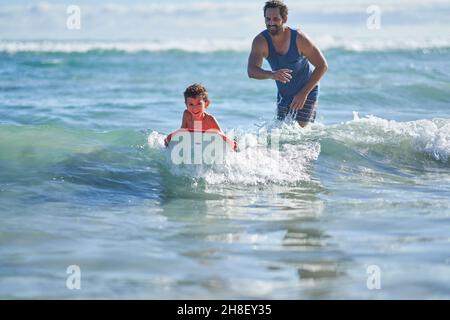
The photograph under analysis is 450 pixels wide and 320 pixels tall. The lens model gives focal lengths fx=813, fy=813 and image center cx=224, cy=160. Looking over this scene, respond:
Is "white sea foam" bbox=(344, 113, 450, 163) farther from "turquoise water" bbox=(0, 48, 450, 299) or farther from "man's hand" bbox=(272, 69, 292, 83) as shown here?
"man's hand" bbox=(272, 69, 292, 83)

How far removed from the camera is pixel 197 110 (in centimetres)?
738

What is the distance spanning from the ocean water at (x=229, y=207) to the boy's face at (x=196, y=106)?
0.51 metres

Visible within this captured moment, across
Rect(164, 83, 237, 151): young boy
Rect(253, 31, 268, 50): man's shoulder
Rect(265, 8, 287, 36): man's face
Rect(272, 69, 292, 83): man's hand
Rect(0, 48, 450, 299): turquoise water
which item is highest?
Rect(265, 8, 287, 36): man's face

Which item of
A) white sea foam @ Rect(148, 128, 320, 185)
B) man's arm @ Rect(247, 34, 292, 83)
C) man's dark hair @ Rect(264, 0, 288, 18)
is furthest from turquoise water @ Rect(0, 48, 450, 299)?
man's dark hair @ Rect(264, 0, 288, 18)

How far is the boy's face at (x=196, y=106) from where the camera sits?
7.33 metres

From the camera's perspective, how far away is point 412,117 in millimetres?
13117

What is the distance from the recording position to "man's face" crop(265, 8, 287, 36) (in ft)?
26.4

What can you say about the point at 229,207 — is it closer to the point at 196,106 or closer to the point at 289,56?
the point at 196,106

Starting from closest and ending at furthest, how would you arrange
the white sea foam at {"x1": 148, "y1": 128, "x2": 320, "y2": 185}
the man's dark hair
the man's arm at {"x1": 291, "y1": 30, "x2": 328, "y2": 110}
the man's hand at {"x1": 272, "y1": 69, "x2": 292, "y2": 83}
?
1. the white sea foam at {"x1": 148, "y1": 128, "x2": 320, "y2": 185}
2. the man's hand at {"x1": 272, "y1": 69, "x2": 292, "y2": 83}
3. the man's dark hair
4. the man's arm at {"x1": 291, "y1": 30, "x2": 328, "y2": 110}

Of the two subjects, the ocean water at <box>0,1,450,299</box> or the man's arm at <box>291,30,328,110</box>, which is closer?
the ocean water at <box>0,1,450,299</box>

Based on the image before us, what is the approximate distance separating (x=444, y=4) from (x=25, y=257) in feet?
106

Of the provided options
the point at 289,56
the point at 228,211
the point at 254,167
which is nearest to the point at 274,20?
the point at 289,56

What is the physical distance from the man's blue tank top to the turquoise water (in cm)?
37

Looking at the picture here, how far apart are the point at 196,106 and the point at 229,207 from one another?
1.10 m
